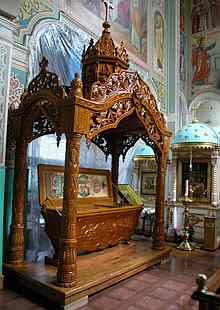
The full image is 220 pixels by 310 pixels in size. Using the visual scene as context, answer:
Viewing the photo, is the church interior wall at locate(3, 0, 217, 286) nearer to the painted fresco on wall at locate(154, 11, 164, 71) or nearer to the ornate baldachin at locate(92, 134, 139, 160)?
the painted fresco on wall at locate(154, 11, 164, 71)

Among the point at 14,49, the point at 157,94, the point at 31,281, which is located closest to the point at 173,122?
the point at 157,94

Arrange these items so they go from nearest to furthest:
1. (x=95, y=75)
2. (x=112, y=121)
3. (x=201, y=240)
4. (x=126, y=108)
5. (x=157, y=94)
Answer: (x=112, y=121) < (x=126, y=108) < (x=95, y=75) < (x=201, y=240) < (x=157, y=94)

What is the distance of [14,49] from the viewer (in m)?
A: 4.11

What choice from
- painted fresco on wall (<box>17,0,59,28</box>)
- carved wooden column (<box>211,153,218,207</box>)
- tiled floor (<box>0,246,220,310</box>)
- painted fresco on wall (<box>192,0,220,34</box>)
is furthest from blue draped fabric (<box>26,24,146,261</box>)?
painted fresco on wall (<box>192,0,220,34</box>)

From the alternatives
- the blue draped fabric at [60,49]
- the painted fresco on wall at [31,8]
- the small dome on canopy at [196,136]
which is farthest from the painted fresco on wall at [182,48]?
the painted fresco on wall at [31,8]

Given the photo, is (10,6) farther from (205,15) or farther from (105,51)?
(205,15)

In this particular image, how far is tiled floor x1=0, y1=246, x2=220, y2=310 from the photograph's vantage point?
10.1 ft

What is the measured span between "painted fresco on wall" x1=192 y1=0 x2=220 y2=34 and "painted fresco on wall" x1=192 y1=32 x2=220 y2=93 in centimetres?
29

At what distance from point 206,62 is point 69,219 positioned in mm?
7174

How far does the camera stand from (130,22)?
271 inches

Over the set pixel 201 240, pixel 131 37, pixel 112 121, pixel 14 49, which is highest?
pixel 131 37

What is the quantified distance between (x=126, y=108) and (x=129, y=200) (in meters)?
1.76

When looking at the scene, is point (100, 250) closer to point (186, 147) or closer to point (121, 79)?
point (121, 79)

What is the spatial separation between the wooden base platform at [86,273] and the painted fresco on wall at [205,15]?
7016 millimetres
